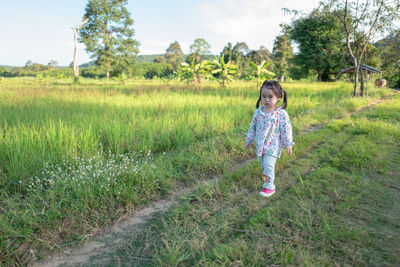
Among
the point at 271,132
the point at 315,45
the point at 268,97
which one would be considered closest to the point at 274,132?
the point at 271,132

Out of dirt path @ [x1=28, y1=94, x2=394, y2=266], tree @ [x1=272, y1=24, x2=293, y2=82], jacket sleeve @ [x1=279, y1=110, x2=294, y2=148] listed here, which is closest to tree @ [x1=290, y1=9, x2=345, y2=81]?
tree @ [x1=272, y1=24, x2=293, y2=82]

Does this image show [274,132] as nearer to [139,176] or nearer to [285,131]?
[285,131]

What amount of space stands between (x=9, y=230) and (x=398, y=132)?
6.81 meters

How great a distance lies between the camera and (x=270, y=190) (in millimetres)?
2717

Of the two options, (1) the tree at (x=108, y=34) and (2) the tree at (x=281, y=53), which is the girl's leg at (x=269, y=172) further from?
(2) the tree at (x=281, y=53)

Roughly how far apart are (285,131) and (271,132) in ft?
0.56

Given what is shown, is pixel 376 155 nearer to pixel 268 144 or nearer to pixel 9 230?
pixel 268 144

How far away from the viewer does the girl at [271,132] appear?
2.74m

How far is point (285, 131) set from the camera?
2.81 meters

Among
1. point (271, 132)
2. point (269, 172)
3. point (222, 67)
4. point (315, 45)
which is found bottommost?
point (269, 172)

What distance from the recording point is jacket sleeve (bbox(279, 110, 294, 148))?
9.18 ft

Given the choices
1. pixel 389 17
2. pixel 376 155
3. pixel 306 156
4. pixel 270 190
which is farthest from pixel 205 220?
pixel 389 17

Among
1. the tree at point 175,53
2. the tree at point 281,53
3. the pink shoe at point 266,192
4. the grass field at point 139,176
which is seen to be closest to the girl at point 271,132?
the pink shoe at point 266,192

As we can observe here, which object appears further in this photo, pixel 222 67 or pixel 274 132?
pixel 222 67
